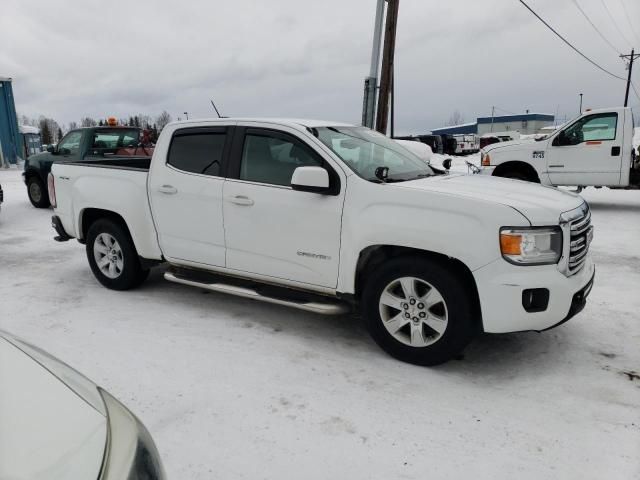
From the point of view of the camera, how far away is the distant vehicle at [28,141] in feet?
81.2

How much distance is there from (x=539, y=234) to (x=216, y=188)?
260 centimetres

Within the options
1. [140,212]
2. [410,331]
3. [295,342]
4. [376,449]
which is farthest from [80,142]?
[376,449]

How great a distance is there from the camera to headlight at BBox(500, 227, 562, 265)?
128 inches

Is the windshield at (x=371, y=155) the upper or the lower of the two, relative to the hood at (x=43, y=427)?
upper

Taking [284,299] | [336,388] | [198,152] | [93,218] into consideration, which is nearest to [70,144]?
[93,218]

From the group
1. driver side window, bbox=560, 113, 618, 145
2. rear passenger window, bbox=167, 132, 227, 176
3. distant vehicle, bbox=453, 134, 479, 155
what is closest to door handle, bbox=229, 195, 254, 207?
rear passenger window, bbox=167, 132, 227, 176

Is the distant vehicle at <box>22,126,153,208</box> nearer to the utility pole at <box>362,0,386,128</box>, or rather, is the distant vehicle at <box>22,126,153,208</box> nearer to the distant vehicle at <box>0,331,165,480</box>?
the utility pole at <box>362,0,386,128</box>

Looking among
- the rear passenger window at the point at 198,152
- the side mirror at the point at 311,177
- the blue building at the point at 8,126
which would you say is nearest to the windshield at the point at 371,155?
the side mirror at the point at 311,177

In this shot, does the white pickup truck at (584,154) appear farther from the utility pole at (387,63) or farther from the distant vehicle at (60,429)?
the distant vehicle at (60,429)

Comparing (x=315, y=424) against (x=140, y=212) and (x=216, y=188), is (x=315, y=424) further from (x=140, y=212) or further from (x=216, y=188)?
(x=140, y=212)

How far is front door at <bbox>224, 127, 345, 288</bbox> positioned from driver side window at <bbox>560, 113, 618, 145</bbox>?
8.36 metres

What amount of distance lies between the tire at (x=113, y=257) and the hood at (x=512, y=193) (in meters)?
2.94

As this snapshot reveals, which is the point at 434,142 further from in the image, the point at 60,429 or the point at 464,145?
the point at 60,429

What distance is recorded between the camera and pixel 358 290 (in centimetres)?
389
